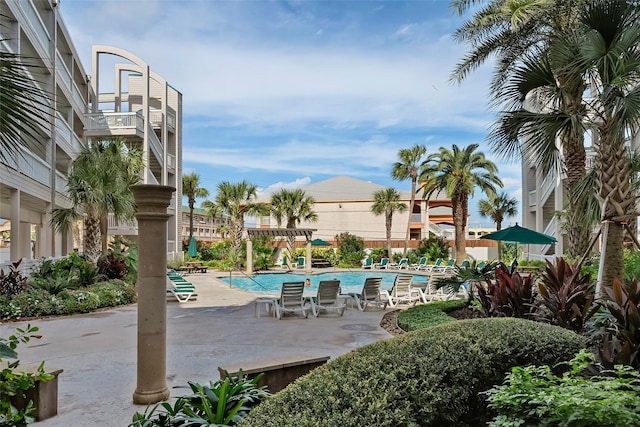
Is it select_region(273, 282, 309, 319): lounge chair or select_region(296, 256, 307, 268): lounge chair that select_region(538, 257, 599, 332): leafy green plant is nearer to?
select_region(273, 282, 309, 319): lounge chair

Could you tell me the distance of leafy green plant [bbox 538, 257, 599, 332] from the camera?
21.2ft

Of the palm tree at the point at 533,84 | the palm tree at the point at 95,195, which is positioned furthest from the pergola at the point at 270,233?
the palm tree at the point at 533,84

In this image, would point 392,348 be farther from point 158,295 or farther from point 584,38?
point 584,38

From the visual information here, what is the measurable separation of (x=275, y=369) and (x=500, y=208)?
45.2m

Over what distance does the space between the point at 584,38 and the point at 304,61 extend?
824 centimetres

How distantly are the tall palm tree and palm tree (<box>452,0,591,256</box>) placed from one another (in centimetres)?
2271

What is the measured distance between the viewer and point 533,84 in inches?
338

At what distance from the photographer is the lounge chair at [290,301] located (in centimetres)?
1104

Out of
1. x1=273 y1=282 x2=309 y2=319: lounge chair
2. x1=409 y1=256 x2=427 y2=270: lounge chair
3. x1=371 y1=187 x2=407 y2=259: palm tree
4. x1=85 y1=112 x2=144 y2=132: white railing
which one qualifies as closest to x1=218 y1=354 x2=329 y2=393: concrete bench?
x1=273 y1=282 x2=309 y2=319: lounge chair

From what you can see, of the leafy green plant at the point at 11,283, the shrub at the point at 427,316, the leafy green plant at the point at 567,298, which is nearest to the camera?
the leafy green plant at the point at 567,298

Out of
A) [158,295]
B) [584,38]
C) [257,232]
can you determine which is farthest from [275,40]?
[257,232]

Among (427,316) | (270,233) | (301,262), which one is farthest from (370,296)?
(301,262)

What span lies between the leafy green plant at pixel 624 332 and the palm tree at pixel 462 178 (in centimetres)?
2473

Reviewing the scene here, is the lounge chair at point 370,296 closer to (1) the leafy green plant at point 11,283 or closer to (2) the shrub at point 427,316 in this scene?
(2) the shrub at point 427,316
